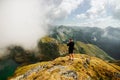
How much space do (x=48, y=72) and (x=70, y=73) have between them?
640cm

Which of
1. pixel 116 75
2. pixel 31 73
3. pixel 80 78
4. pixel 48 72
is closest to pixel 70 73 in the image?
pixel 80 78

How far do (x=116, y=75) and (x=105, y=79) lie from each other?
7394mm

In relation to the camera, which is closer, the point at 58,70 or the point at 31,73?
the point at 58,70

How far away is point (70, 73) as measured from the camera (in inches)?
2061

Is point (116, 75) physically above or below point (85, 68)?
below

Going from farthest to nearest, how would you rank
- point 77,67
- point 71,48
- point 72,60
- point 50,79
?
point 72,60 → point 77,67 → point 71,48 → point 50,79

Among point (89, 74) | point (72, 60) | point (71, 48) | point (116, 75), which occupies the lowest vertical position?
point (116, 75)

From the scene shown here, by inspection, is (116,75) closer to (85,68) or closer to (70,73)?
(85,68)

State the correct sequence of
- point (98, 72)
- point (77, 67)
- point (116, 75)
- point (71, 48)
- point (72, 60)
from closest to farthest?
point (71, 48) < point (77, 67) < point (72, 60) < point (98, 72) < point (116, 75)

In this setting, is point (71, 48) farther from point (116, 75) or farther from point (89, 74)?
point (116, 75)

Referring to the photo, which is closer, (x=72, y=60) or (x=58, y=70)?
(x=58, y=70)

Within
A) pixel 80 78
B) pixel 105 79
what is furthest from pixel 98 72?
pixel 80 78

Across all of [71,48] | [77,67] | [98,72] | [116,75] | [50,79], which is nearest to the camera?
[50,79]

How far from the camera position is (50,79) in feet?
162
